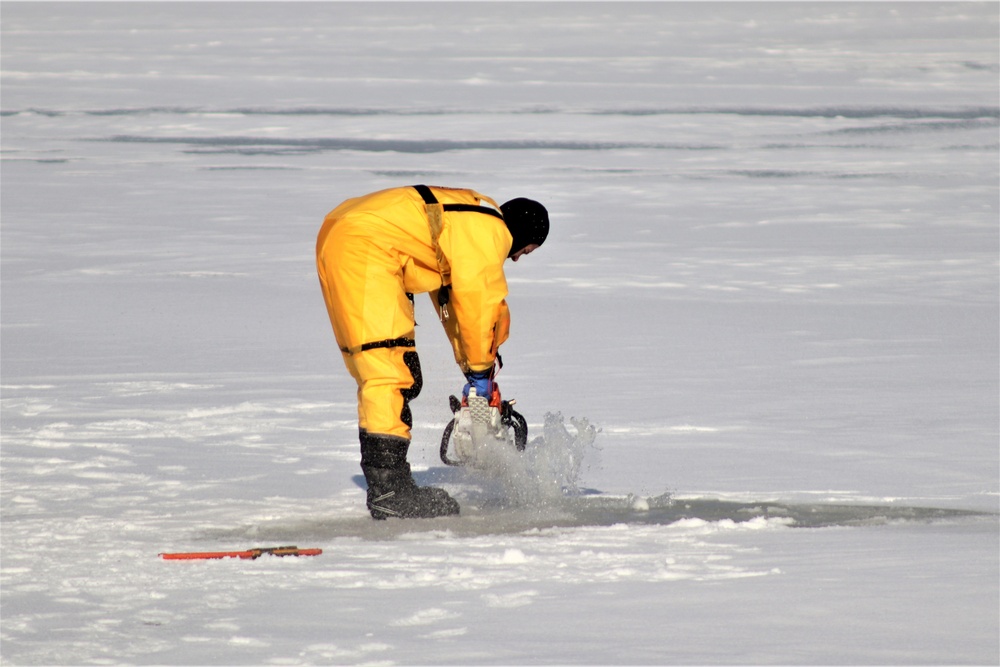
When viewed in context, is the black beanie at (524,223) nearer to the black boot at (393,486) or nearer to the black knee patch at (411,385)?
the black knee patch at (411,385)

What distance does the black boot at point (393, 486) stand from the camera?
4504 millimetres

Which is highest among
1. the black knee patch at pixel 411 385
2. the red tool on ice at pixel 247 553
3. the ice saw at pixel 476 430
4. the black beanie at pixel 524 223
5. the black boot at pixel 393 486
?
the black beanie at pixel 524 223

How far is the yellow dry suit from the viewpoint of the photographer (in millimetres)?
4402

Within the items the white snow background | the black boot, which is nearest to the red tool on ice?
the white snow background

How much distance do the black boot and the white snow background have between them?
109 millimetres

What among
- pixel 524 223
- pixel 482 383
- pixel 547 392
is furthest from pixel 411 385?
pixel 547 392

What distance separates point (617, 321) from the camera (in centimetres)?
834

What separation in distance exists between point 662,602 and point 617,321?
4.87m

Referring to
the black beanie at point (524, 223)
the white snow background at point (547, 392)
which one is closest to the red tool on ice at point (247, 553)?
the white snow background at point (547, 392)

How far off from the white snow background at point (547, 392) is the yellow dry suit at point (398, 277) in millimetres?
470


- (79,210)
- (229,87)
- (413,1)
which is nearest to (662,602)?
(79,210)

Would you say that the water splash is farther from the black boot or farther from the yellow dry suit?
the yellow dry suit

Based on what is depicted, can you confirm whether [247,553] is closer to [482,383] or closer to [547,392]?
[482,383]

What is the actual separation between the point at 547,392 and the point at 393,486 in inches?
85.1
